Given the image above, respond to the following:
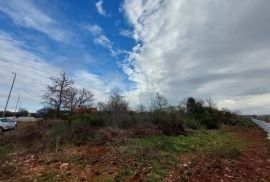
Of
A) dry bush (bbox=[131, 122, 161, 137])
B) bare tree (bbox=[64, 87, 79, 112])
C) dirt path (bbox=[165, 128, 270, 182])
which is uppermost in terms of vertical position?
bare tree (bbox=[64, 87, 79, 112])

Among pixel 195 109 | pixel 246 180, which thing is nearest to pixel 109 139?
pixel 246 180

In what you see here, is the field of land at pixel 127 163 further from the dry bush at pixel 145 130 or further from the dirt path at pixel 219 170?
the dry bush at pixel 145 130

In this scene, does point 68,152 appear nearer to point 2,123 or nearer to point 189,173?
point 189,173

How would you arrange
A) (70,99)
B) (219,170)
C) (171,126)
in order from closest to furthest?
(219,170)
(171,126)
(70,99)

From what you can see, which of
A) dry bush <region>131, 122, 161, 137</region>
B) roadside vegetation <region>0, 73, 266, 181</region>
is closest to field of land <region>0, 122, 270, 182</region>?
roadside vegetation <region>0, 73, 266, 181</region>

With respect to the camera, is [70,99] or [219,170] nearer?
[219,170]

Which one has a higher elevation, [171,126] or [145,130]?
[171,126]

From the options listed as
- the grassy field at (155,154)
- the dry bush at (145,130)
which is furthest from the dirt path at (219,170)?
the dry bush at (145,130)

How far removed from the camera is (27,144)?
1302cm

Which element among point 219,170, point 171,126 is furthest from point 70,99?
point 219,170

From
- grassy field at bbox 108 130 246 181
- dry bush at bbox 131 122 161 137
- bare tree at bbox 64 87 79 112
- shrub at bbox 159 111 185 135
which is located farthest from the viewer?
bare tree at bbox 64 87 79 112

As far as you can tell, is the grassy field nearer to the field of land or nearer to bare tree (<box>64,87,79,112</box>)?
the field of land

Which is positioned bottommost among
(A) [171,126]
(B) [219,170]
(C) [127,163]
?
(B) [219,170]

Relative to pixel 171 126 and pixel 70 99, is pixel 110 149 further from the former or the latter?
pixel 70 99
